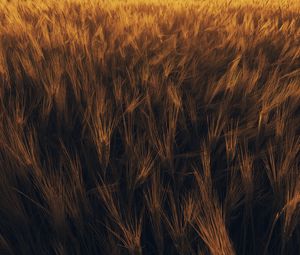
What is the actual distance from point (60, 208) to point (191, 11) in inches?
84.8

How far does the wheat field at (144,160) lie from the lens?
1.57 ft

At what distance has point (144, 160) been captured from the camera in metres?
0.56

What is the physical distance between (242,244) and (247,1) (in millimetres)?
3349

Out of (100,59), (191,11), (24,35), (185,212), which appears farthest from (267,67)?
(191,11)

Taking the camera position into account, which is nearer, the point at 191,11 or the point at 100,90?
the point at 100,90

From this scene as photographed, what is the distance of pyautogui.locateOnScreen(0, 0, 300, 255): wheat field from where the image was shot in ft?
1.57

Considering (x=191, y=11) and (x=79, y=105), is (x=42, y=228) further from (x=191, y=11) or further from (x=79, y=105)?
(x=191, y=11)

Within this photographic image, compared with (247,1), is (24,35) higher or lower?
higher

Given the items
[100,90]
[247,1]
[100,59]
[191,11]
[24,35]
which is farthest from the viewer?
[247,1]

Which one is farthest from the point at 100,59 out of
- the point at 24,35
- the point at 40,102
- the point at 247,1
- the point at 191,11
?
the point at 247,1

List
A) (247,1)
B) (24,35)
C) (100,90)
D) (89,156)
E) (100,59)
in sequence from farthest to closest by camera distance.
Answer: (247,1) < (24,35) < (100,59) < (100,90) < (89,156)

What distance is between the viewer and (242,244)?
1.71 ft

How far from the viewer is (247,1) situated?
3.43 meters

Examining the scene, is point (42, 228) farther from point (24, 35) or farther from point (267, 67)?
point (24, 35)
